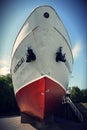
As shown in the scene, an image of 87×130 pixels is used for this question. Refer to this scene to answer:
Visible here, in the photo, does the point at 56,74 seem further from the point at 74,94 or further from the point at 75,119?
the point at 74,94

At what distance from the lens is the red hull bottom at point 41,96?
7860mm

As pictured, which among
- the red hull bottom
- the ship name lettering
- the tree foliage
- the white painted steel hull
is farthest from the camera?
the tree foliage

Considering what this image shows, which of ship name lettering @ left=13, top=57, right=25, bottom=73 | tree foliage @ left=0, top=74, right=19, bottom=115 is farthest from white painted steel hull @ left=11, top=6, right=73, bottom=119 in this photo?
tree foliage @ left=0, top=74, right=19, bottom=115

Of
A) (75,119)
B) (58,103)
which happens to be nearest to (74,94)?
(75,119)

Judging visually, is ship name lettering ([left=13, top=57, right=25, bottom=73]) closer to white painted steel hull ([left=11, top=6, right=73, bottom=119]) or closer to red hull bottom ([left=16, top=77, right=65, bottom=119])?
white painted steel hull ([left=11, top=6, right=73, bottom=119])

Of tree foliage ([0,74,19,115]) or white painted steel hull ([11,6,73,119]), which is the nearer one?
white painted steel hull ([11,6,73,119])

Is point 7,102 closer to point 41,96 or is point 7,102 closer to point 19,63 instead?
point 19,63

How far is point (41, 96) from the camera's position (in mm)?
7840

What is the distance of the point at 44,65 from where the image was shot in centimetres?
809

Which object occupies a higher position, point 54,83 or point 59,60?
point 59,60

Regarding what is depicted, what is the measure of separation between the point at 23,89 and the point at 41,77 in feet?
3.52

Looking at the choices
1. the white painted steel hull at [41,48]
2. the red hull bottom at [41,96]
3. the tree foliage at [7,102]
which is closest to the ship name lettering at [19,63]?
the white painted steel hull at [41,48]

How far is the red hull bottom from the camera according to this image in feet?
25.8

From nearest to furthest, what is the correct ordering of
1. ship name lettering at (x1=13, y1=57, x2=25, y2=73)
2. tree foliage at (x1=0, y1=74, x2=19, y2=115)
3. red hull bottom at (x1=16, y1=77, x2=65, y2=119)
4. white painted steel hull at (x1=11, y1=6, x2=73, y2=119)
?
red hull bottom at (x1=16, y1=77, x2=65, y2=119) < white painted steel hull at (x1=11, y1=6, x2=73, y2=119) < ship name lettering at (x1=13, y1=57, x2=25, y2=73) < tree foliage at (x1=0, y1=74, x2=19, y2=115)
